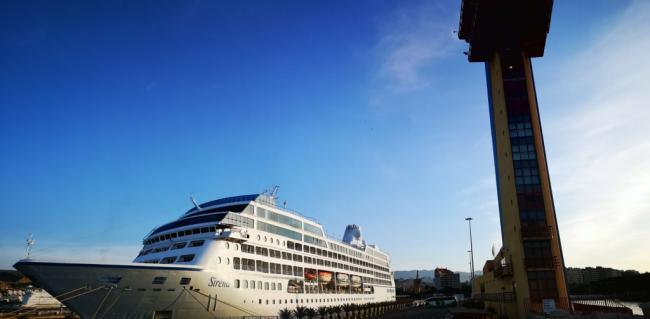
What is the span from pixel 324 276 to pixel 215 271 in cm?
2306

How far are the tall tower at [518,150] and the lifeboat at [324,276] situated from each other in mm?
20515

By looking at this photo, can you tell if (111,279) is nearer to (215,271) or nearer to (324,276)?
(215,271)

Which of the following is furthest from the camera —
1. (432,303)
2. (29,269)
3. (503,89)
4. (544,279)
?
(432,303)

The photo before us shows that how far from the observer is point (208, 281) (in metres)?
30.9

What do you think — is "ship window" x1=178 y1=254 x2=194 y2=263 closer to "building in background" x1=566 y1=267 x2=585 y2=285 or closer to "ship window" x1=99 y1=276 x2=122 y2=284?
A: "ship window" x1=99 y1=276 x2=122 y2=284

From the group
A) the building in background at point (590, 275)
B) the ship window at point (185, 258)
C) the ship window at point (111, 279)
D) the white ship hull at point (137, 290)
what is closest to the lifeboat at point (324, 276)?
the white ship hull at point (137, 290)

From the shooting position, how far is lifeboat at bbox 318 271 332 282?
50731mm

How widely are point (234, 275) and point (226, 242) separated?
2.82 metres

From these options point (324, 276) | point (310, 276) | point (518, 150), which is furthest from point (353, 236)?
point (518, 150)

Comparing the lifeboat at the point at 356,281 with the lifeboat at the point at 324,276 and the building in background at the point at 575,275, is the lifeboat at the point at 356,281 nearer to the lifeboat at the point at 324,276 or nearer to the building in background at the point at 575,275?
the lifeboat at the point at 324,276

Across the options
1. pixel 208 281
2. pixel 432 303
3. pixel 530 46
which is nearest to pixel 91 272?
pixel 208 281

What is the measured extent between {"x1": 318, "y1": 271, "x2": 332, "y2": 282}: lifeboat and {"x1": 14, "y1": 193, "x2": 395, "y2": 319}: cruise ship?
0.42 ft

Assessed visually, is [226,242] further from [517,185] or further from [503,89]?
[503,89]

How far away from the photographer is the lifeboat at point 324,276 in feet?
166
